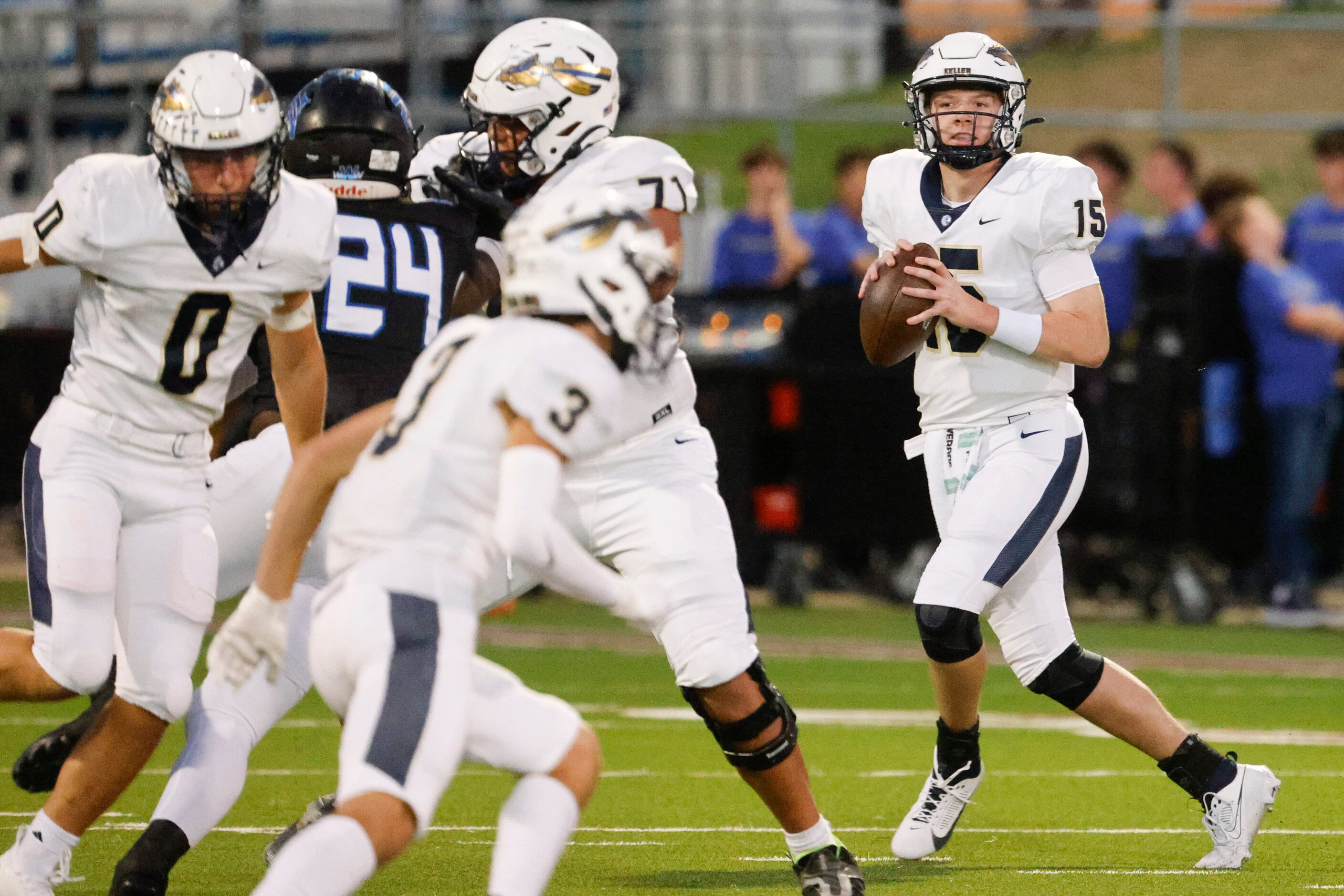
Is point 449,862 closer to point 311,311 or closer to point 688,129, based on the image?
point 311,311

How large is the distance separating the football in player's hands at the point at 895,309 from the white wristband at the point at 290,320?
1.43m

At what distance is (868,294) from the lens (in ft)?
17.3

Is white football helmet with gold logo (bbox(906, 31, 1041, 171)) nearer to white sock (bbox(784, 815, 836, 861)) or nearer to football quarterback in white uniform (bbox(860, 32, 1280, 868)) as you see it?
football quarterback in white uniform (bbox(860, 32, 1280, 868))

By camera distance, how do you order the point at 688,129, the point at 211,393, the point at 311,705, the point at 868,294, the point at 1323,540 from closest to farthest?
the point at 211,393, the point at 868,294, the point at 311,705, the point at 1323,540, the point at 688,129

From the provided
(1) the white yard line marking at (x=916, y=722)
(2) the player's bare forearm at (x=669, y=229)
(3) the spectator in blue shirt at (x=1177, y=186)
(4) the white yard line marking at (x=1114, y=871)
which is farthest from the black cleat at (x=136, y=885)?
(3) the spectator in blue shirt at (x=1177, y=186)

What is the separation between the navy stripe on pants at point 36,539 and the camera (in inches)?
174

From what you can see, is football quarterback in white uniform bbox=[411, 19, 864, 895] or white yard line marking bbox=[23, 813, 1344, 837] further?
white yard line marking bbox=[23, 813, 1344, 837]

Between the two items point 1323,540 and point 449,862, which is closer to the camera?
point 449,862

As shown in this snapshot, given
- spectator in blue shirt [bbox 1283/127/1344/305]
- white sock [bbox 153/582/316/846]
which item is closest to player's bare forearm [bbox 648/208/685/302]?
white sock [bbox 153/582/316/846]

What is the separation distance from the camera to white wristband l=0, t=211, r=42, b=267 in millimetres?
4395

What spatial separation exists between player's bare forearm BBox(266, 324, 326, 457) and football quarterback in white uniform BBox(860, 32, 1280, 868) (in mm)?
1481

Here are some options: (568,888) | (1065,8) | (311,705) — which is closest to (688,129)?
(1065,8)

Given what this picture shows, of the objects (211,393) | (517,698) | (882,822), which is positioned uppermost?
(211,393)

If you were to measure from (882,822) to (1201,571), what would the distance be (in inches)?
196
